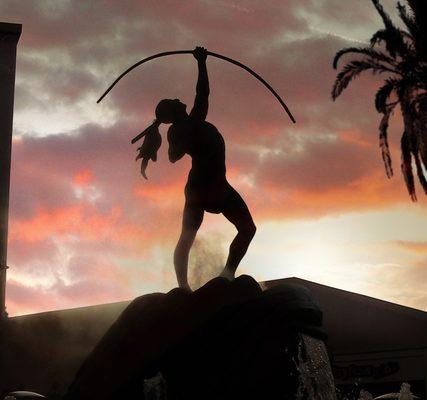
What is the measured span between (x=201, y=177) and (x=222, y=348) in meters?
2.52

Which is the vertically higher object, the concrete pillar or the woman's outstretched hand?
the concrete pillar

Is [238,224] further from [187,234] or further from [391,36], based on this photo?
[391,36]

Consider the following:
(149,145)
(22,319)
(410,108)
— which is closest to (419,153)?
(410,108)

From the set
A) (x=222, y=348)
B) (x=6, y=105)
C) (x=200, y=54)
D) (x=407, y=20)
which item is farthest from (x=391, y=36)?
(x=6, y=105)

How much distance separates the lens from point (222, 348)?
11.8m

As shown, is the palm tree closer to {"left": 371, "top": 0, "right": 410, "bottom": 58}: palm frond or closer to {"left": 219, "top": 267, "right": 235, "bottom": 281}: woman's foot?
{"left": 371, "top": 0, "right": 410, "bottom": 58}: palm frond

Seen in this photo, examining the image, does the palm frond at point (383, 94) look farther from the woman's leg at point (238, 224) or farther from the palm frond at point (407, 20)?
the woman's leg at point (238, 224)

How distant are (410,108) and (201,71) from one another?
44.3ft

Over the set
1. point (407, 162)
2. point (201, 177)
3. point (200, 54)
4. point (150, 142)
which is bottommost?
point (201, 177)

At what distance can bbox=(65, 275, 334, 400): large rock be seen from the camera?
37.9 feet

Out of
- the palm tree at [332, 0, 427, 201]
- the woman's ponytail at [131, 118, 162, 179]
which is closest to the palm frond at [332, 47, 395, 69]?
the palm tree at [332, 0, 427, 201]

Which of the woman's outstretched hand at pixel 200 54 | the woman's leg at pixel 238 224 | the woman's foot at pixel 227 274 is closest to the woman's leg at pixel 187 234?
the woman's leg at pixel 238 224

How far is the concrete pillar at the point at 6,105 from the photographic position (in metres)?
43.8

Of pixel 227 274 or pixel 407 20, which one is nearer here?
pixel 227 274
